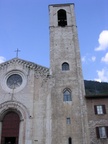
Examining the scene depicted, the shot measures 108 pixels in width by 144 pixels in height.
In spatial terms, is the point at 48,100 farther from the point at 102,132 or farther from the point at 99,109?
the point at 102,132

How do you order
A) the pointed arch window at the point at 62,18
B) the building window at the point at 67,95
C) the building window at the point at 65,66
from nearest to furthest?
the building window at the point at 67,95
the building window at the point at 65,66
the pointed arch window at the point at 62,18

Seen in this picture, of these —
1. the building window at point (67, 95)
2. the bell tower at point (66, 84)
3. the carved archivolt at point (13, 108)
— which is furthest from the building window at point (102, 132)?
the carved archivolt at point (13, 108)

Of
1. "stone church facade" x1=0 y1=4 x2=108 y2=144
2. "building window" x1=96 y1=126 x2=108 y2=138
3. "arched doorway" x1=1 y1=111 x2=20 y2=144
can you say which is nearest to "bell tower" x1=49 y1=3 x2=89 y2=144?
"stone church facade" x1=0 y1=4 x2=108 y2=144

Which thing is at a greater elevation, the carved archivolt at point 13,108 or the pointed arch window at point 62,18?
the pointed arch window at point 62,18

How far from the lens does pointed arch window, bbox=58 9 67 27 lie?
97.1 ft

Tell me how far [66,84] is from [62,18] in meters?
11.1

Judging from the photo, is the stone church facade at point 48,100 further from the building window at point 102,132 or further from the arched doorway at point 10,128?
the building window at point 102,132

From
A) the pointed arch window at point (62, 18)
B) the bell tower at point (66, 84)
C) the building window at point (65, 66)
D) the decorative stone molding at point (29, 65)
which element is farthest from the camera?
the pointed arch window at point (62, 18)

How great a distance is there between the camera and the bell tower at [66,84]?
21.4m

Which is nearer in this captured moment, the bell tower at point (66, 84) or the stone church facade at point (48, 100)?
the bell tower at point (66, 84)

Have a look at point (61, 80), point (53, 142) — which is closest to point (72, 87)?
point (61, 80)

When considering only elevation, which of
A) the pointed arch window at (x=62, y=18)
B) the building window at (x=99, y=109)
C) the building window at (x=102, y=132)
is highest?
the pointed arch window at (x=62, y=18)

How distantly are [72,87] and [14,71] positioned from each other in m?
7.25

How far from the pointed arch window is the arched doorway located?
14.0m
